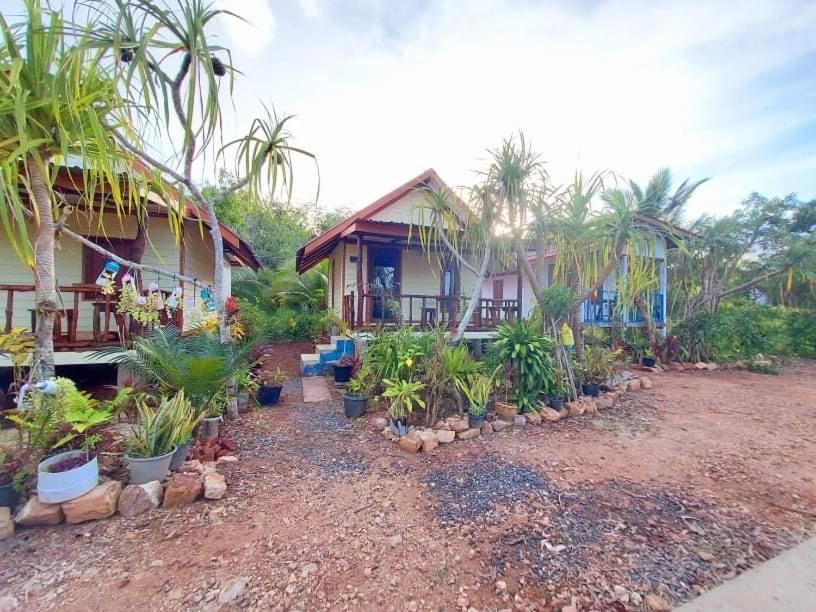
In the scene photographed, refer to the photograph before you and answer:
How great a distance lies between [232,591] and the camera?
5.98 feet

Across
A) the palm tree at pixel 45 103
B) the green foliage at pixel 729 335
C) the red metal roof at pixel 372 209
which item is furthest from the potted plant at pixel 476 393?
the green foliage at pixel 729 335

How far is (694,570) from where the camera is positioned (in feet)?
6.47

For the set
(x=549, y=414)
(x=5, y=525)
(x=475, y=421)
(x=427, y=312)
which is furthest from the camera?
(x=427, y=312)

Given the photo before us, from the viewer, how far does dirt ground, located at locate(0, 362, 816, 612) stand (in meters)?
1.84

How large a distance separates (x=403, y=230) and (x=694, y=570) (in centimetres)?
689

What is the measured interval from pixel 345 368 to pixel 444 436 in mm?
2926

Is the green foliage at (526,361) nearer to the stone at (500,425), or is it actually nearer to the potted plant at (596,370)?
the stone at (500,425)

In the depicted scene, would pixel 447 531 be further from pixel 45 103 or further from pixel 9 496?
pixel 45 103

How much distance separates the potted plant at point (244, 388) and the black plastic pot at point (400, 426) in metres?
2.28

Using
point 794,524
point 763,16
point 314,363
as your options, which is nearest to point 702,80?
point 763,16

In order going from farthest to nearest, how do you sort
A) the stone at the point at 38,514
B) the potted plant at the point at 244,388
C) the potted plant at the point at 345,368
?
the potted plant at the point at 345,368
the potted plant at the point at 244,388
the stone at the point at 38,514

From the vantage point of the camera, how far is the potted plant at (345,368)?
627 centimetres

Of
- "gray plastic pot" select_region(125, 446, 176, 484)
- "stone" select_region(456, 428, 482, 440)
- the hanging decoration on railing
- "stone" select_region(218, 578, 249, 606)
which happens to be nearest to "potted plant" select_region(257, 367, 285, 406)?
the hanging decoration on railing

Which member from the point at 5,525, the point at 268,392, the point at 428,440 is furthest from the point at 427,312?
the point at 5,525
